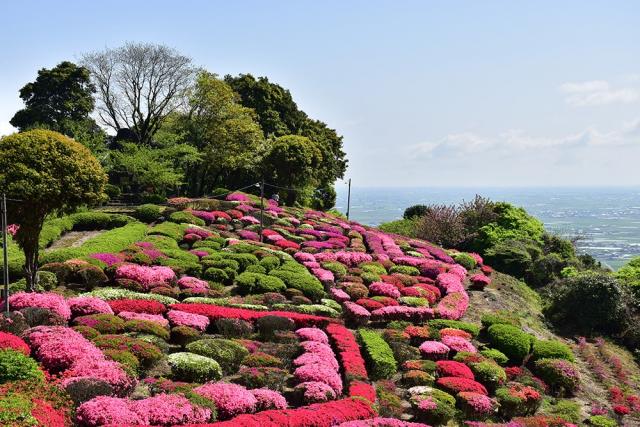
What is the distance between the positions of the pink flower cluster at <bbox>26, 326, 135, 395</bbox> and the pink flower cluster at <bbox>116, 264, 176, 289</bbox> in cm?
646

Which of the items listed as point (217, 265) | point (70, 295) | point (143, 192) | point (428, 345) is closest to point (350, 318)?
point (428, 345)

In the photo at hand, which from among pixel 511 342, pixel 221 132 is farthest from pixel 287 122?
pixel 511 342

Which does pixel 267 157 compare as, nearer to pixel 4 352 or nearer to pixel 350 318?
pixel 350 318

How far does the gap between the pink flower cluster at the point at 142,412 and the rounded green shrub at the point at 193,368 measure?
167 cm

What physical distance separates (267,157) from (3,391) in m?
34.0

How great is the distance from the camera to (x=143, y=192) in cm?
4441

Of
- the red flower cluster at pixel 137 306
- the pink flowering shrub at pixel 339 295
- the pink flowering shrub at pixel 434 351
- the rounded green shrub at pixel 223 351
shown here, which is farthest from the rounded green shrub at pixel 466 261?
the rounded green shrub at pixel 223 351

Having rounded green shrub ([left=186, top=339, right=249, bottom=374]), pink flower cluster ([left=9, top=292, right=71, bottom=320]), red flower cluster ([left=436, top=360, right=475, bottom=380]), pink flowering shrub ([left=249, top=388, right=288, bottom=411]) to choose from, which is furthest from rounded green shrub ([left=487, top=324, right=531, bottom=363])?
Result: pink flower cluster ([left=9, top=292, right=71, bottom=320])

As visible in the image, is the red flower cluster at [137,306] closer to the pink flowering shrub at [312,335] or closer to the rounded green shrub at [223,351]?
the rounded green shrub at [223,351]

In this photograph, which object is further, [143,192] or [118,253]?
[143,192]

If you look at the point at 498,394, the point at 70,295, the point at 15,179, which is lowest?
the point at 498,394

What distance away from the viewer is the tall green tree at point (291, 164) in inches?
1660

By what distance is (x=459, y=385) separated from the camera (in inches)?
603

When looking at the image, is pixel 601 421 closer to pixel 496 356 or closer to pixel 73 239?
pixel 496 356
